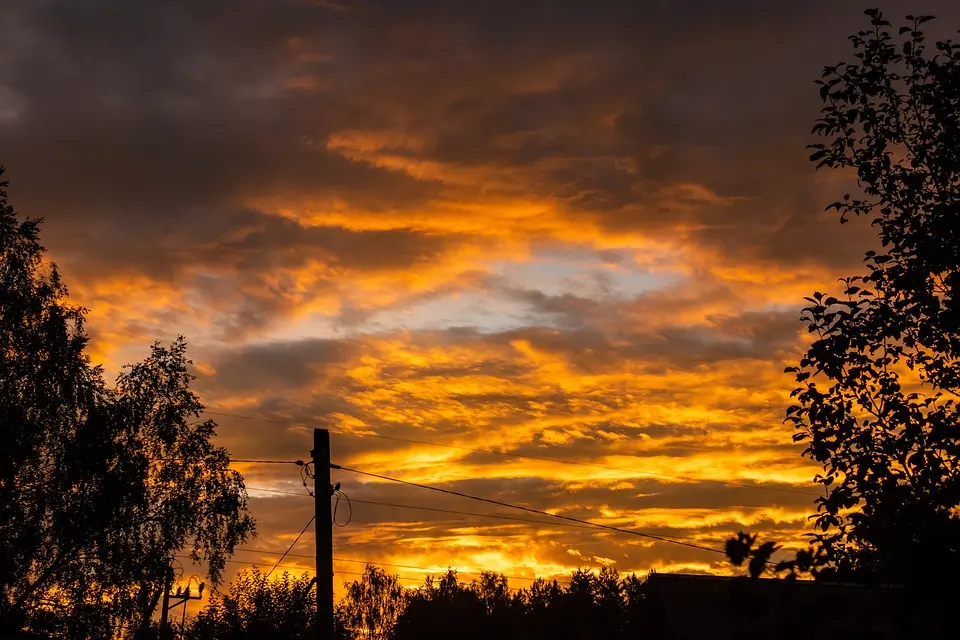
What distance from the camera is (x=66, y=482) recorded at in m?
34.1

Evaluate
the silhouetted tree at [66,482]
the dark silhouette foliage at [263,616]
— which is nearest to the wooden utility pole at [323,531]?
the dark silhouette foliage at [263,616]

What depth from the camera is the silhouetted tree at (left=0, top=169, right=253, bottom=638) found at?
108ft

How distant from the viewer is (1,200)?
3500cm

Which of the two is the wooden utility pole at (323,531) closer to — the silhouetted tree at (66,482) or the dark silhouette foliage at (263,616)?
the dark silhouette foliage at (263,616)

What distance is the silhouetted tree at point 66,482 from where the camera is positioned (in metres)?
32.9

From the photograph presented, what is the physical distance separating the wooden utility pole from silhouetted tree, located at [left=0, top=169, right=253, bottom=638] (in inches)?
472

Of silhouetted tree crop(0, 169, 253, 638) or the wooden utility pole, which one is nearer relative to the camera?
the wooden utility pole

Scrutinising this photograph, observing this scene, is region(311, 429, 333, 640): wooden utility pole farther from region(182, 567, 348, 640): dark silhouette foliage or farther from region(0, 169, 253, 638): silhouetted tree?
region(0, 169, 253, 638): silhouetted tree

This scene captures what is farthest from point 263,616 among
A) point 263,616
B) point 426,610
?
point 426,610

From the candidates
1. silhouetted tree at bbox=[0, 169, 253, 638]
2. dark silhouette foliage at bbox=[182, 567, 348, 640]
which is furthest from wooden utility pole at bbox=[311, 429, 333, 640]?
silhouetted tree at bbox=[0, 169, 253, 638]

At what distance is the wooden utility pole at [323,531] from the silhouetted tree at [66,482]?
12.0 meters

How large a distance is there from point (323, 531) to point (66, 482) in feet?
45.3

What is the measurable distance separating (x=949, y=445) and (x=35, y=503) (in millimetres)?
29242

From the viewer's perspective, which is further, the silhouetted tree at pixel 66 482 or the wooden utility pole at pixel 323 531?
the silhouetted tree at pixel 66 482
